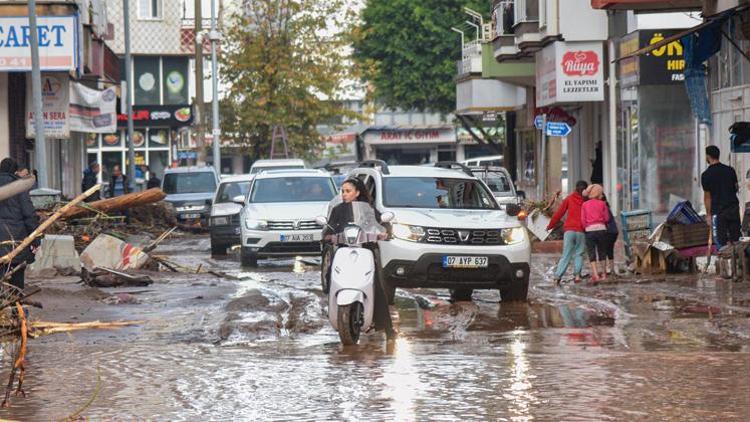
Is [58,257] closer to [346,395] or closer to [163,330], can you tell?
[163,330]

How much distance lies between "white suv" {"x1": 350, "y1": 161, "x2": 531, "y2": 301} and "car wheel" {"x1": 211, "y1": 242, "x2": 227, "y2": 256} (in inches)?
467

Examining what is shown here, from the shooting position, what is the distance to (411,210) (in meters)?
18.0

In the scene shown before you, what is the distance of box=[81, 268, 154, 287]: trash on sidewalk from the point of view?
67.8 ft

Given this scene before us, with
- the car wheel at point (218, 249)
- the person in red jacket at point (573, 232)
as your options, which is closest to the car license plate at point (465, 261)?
the person in red jacket at point (573, 232)

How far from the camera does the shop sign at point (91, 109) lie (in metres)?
37.6

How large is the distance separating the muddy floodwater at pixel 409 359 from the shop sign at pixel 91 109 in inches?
740

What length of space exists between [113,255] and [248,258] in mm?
2908

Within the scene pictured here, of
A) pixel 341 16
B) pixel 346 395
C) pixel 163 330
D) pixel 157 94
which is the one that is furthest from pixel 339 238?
pixel 157 94

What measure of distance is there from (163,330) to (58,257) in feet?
25.6

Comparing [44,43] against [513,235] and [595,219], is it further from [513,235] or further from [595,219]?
[513,235]

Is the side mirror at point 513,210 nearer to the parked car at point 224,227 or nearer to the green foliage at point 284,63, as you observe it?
the parked car at point 224,227

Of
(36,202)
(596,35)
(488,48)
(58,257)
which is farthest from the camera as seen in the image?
(488,48)

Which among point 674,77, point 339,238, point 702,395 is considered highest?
point 674,77

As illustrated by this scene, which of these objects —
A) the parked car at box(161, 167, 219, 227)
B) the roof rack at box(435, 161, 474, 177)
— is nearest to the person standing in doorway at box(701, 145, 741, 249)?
the roof rack at box(435, 161, 474, 177)
